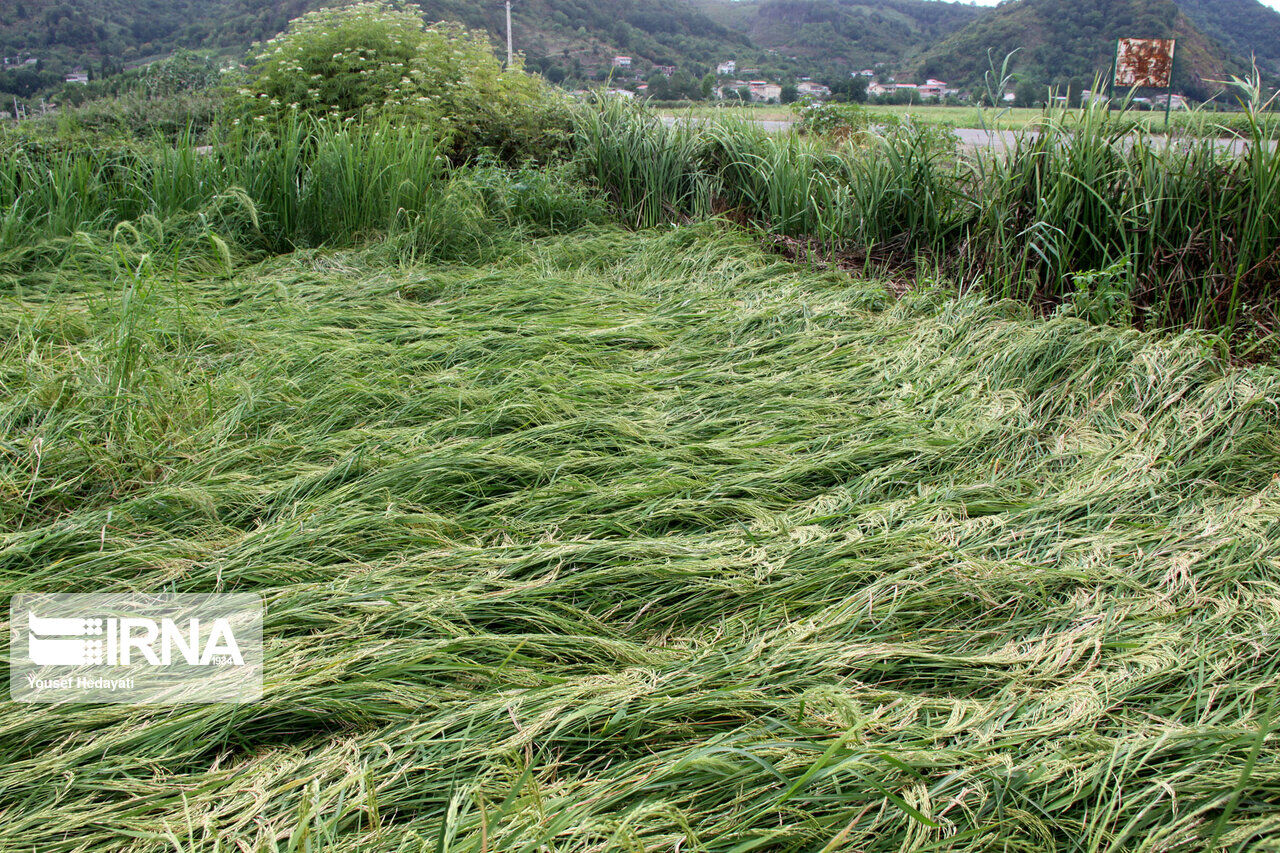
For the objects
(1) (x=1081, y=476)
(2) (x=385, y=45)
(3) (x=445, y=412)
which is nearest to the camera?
(1) (x=1081, y=476)

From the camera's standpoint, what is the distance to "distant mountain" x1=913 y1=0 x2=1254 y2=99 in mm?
8977

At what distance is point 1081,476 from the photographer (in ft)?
6.78

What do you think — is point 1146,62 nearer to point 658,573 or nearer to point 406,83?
point 658,573

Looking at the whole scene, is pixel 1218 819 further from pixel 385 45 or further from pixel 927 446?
pixel 385 45

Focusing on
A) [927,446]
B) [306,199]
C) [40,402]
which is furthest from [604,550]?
[306,199]

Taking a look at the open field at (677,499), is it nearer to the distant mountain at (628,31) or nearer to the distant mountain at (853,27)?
the distant mountain at (628,31)

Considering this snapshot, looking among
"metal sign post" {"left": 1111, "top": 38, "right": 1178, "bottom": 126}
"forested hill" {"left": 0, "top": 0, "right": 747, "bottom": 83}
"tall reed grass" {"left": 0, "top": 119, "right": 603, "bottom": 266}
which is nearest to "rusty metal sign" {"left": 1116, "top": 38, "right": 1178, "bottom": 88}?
"metal sign post" {"left": 1111, "top": 38, "right": 1178, "bottom": 126}

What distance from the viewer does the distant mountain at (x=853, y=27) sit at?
18.8 metres

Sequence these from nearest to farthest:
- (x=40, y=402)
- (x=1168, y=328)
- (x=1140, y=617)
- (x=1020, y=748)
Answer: (x=1020, y=748)
(x=1140, y=617)
(x=40, y=402)
(x=1168, y=328)

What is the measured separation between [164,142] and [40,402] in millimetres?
2538

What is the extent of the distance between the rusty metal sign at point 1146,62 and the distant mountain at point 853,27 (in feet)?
41.1

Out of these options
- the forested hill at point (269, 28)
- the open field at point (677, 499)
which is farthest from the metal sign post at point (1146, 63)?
the forested hill at point (269, 28)

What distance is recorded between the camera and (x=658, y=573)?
5.36 feet

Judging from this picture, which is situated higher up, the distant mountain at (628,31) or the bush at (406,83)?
the distant mountain at (628,31)
